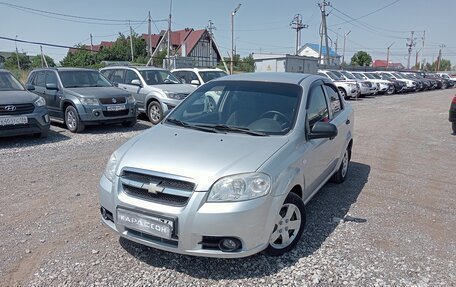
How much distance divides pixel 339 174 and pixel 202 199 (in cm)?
314

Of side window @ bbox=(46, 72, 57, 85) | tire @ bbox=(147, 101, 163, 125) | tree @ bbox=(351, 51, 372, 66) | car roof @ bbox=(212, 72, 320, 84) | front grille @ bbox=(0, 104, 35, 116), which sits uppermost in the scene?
tree @ bbox=(351, 51, 372, 66)

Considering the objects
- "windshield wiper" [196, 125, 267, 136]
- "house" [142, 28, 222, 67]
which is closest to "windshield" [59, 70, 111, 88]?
"windshield wiper" [196, 125, 267, 136]

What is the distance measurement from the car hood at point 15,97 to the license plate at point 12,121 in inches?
13.1

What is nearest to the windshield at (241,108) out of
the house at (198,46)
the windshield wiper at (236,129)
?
the windshield wiper at (236,129)

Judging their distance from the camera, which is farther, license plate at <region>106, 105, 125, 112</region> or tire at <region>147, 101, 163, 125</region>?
tire at <region>147, 101, 163, 125</region>

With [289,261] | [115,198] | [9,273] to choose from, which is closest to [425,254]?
[289,261]

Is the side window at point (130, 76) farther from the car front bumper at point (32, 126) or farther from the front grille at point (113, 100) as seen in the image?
the car front bumper at point (32, 126)

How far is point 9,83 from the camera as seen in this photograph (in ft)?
27.0

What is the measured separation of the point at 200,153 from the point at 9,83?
24.3ft

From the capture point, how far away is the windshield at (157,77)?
35.5 ft

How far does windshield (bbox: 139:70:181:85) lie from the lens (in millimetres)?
10809

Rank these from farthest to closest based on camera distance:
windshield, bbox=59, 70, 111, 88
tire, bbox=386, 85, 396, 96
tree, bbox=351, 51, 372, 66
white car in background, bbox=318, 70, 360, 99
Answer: tree, bbox=351, 51, 372, 66, tire, bbox=386, 85, 396, 96, white car in background, bbox=318, 70, 360, 99, windshield, bbox=59, 70, 111, 88

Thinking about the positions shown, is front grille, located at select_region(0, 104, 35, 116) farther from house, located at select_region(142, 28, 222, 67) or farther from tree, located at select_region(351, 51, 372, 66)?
tree, located at select_region(351, 51, 372, 66)

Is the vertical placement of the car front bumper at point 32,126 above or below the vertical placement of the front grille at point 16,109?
below
